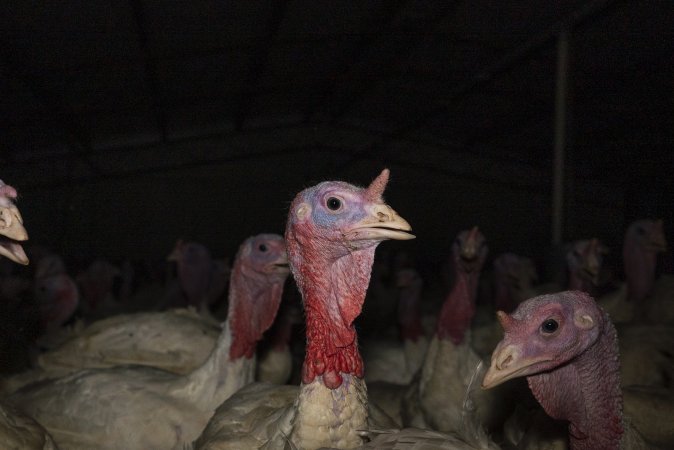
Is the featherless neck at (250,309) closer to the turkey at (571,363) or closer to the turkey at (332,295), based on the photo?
the turkey at (332,295)

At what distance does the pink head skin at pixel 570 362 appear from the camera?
8.20 feet

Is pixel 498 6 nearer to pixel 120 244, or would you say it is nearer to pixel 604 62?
pixel 604 62

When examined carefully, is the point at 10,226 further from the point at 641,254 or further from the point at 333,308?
the point at 641,254

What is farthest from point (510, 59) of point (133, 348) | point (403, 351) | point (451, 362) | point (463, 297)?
point (133, 348)

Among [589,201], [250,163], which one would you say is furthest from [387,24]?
[250,163]

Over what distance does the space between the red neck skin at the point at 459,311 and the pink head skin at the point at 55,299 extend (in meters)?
3.95

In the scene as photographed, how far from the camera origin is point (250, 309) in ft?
13.3

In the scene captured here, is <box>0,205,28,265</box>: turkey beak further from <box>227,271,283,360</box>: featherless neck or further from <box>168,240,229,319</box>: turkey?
<box>168,240,229,319</box>: turkey

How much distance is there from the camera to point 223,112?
12.4 m

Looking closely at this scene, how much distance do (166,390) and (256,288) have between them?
0.84 metres

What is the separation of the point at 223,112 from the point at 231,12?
233 inches

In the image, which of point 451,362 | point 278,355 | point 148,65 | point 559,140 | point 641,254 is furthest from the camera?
point 148,65

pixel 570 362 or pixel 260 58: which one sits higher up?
pixel 260 58

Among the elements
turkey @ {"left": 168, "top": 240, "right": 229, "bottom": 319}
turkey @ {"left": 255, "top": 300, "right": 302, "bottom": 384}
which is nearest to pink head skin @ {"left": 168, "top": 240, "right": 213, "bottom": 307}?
turkey @ {"left": 168, "top": 240, "right": 229, "bottom": 319}
